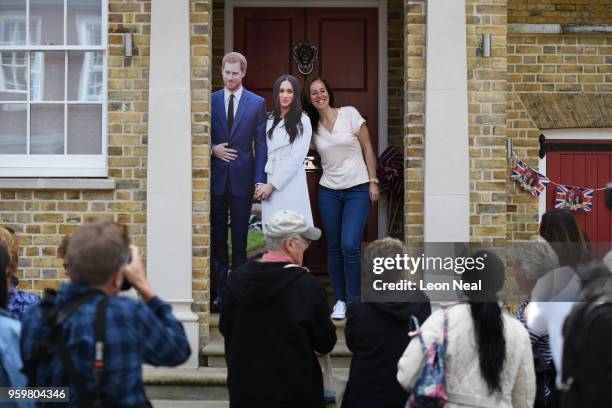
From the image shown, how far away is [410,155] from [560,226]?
7.29ft

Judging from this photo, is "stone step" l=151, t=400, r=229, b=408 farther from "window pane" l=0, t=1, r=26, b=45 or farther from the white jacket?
"window pane" l=0, t=1, r=26, b=45

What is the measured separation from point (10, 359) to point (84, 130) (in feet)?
13.1

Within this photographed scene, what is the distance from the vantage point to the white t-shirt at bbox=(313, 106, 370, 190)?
731 cm

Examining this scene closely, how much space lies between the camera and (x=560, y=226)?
526 cm

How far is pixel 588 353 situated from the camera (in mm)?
3672

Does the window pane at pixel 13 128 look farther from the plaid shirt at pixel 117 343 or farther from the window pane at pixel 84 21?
the plaid shirt at pixel 117 343

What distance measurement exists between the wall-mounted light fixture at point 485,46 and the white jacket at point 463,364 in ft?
11.4

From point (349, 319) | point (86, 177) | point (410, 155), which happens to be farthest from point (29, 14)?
point (349, 319)

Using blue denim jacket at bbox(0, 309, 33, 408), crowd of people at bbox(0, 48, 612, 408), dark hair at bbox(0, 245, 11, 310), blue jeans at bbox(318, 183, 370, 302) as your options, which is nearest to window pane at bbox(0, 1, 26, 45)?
blue jeans at bbox(318, 183, 370, 302)

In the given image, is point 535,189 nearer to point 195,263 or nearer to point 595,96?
point 595,96

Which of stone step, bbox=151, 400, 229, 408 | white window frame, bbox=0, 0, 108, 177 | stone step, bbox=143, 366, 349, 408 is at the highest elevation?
white window frame, bbox=0, 0, 108, 177

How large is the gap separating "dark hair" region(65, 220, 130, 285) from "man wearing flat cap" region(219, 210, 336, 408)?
1364mm

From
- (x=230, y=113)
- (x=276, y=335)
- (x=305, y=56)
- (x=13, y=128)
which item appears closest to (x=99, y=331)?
(x=276, y=335)

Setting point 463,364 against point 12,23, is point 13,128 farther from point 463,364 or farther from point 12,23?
point 463,364
